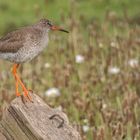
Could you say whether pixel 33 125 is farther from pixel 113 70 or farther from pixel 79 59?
pixel 79 59

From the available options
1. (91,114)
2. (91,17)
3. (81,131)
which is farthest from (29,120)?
(91,17)

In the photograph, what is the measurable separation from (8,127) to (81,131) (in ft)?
7.61

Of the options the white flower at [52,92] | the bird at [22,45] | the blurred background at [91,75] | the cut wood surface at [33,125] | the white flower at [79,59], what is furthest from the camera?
the white flower at [79,59]

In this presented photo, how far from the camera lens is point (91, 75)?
38.9 feet

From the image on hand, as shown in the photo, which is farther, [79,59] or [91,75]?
[79,59]

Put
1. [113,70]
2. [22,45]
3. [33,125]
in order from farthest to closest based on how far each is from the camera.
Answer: [113,70]
[22,45]
[33,125]

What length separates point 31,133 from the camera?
22.7 ft

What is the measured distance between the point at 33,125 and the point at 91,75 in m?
4.95

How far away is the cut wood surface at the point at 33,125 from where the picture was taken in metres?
6.94

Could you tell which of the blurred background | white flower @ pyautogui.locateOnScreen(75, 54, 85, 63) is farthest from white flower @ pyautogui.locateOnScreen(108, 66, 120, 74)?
white flower @ pyautogui.locateOnScreen(75, 54, 85, 63)

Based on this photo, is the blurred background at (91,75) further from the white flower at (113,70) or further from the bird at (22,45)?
the bird at (22,45)

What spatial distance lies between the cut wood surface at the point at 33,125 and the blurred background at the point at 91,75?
133 centimetres

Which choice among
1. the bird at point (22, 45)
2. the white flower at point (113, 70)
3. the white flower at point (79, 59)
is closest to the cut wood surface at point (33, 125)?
the bird at point (22, 45)

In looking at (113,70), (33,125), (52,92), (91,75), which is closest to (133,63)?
(113,70)
